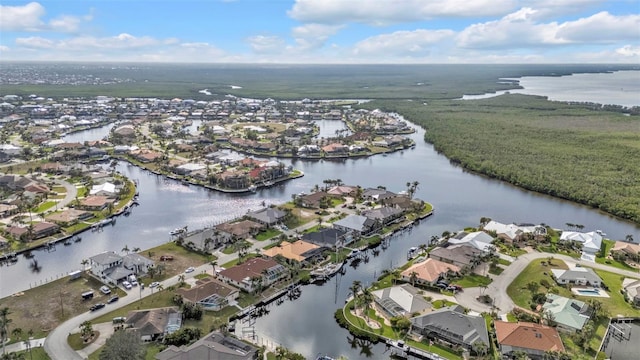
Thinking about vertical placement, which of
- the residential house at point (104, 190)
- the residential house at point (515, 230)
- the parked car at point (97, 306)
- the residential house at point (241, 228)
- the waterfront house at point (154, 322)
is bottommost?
the parked car at point (97, 306)

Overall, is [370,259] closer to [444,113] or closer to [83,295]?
[83,295]

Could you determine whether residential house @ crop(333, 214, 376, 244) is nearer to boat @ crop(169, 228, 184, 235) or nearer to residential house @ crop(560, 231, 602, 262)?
boat @ crop(169, 228, 184, 235)

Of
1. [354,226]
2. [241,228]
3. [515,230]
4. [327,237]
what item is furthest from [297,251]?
[515,230]

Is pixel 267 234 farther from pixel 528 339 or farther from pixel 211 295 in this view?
pixel 528 339

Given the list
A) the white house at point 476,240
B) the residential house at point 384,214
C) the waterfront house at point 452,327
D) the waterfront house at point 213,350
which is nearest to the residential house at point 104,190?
the residential house at point 384,214

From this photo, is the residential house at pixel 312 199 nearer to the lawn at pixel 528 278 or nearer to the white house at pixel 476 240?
the white house at pixel 476 240

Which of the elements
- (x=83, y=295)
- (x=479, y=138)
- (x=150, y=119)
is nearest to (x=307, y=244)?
(x=83, y=295)
